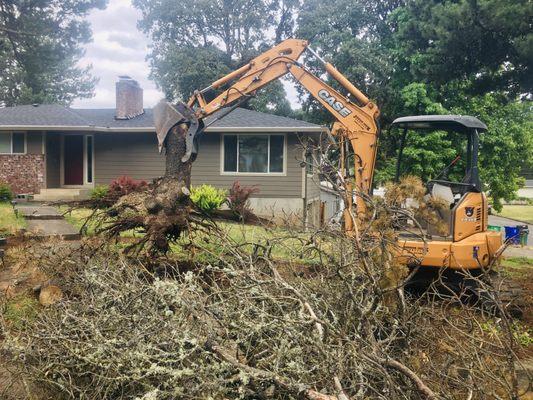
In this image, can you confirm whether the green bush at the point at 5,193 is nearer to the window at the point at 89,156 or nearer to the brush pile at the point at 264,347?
the window at the point at 89,156

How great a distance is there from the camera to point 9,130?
58.6ft

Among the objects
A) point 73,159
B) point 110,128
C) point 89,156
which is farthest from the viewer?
point 73,159

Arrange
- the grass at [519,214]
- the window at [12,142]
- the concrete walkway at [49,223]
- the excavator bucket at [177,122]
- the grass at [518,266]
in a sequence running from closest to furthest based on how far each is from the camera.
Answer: the excavator bucket at [177,122] < the grass at [518,266] < the concrete walkway at [49,223] < the window at [12,142] < the grass at [519,214]

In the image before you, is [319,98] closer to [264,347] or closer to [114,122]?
[264,347]

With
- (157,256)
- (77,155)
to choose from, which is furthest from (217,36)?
(157,256)

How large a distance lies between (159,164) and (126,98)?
341 centimetres

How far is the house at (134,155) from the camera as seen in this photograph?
17.5 m

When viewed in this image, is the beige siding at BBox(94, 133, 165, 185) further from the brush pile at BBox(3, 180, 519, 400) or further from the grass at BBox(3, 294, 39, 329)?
the brush pile at BBox(3, 180, 519, 400)

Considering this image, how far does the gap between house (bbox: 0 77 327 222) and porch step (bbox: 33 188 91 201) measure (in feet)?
0.11

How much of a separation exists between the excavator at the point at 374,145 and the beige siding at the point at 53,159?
11.8 meters

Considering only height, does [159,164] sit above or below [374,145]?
below

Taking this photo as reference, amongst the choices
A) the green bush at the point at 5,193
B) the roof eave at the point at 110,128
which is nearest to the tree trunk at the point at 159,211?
the roof eave at the point at 110,128

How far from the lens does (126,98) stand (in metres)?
19.5

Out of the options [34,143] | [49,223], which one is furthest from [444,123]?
[34,143]
